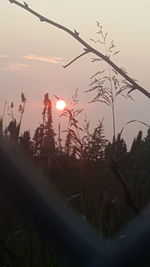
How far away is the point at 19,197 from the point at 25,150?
5.09 ft

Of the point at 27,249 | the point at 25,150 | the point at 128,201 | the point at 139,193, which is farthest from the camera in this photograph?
the point at 25,150

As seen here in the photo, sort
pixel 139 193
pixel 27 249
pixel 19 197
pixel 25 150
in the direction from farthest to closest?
pixel 25 150 → pixel 139 193 → pixel 27 249 → pixel 19 197

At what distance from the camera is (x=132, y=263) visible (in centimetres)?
152

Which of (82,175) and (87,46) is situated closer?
(87,46)

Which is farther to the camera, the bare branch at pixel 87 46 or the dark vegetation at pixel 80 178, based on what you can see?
the dark vegetation at pixel 80 178

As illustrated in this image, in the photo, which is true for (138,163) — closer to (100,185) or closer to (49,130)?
(100,185)

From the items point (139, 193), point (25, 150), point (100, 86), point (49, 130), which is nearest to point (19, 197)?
point (100, 86)

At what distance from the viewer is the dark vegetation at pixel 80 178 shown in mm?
2438

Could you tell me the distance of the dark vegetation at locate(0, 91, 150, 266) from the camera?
244 cm

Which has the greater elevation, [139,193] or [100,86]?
[100,86]

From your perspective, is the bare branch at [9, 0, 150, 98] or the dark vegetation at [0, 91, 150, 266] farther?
the dark vegetation at [0, 91, 150, 266]

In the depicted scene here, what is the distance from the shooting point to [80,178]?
136 inches

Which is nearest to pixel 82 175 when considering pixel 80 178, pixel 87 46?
pixel 80 178

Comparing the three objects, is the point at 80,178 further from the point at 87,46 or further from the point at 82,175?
the point at 87,46
